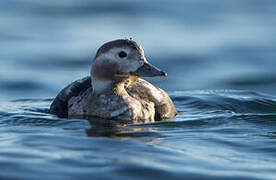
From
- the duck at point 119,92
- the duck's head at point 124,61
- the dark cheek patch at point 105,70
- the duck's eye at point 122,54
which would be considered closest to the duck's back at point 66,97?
the duck at point 119,92

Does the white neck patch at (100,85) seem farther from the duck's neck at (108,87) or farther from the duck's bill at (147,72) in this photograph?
the duck's bill at (147,72)

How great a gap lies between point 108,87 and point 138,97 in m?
0.45

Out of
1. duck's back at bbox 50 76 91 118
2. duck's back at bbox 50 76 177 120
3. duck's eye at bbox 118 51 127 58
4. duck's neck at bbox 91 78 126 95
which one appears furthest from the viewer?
duck's back at bbox 50 76 91 118

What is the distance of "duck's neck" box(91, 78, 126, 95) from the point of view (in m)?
9.02

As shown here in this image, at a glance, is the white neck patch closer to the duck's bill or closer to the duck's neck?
the duck's neck

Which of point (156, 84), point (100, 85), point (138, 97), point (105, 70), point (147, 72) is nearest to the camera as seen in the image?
point (147, 72)

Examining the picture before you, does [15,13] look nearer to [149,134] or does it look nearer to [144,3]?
[144,3]

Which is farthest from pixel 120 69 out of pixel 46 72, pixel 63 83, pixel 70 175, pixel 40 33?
pixel 40 33

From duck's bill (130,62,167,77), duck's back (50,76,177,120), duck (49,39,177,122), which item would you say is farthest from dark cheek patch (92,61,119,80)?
duck's back (50,76,177,120)

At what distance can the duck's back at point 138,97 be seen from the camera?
9156mm

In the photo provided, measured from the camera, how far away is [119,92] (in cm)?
906

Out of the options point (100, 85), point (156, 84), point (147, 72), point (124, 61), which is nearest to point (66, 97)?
point (100, 85)

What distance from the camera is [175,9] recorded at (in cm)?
1986

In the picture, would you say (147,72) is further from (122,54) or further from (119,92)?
(119,92)
